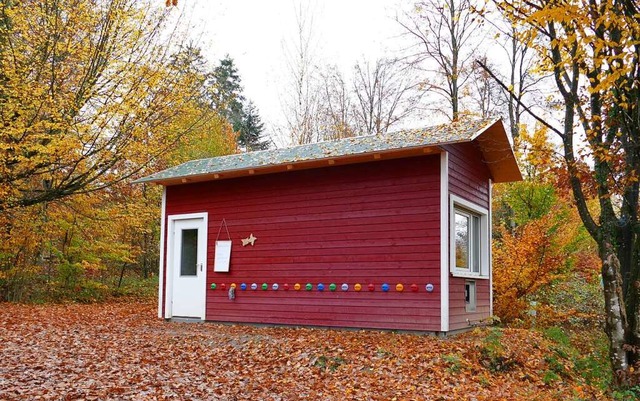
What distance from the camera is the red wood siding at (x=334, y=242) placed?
9094 mm

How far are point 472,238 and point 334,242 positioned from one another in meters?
2.88

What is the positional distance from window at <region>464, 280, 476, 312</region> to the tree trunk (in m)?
2.90

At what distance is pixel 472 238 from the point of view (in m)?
10.9

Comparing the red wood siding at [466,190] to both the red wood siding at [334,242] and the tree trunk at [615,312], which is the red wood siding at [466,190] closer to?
the red wood siding at [334,242]

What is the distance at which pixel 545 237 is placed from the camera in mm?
12250

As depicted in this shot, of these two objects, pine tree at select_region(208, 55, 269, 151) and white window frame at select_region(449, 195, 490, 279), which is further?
pine tree at select_region(208, 55, 269, 151)

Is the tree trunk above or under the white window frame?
under

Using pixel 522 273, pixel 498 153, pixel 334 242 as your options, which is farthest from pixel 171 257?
pixel 522 273

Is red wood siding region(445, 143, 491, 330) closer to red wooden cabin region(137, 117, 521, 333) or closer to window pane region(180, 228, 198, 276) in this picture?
red wooden cabin region(137, 117, 521, 333)

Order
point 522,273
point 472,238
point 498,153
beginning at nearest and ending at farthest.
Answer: point 472,238 < point 498,153 < point 522,273

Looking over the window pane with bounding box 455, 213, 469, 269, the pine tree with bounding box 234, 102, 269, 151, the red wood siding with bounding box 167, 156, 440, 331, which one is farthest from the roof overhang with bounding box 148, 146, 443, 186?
the pine tree with bounding box 234, 102, 269, 151

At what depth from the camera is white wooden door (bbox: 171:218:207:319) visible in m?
11.4

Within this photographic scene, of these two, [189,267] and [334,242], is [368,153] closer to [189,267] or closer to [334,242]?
[334,242]

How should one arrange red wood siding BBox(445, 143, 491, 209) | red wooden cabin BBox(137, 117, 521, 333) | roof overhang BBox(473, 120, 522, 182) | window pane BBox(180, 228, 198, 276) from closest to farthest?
1. red wooden cabin BBox(137, 117, 521, 333)
2. red wood siding BBox(445, 143, 491, 209)
3. roof overhang BBox(473, 120, 522, 182)
4. window pane BBox(180, 228, 198, 276)
